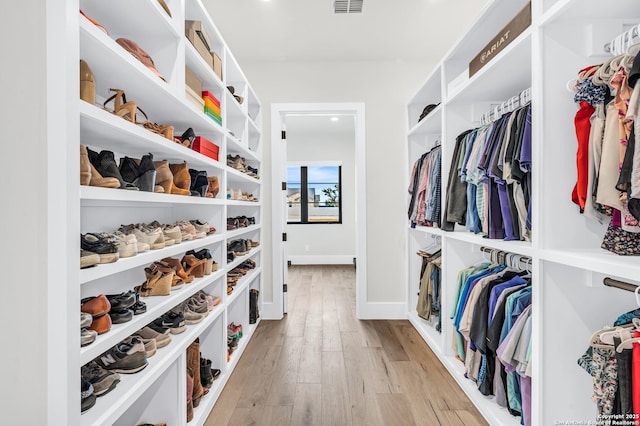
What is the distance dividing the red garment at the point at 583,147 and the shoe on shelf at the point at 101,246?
158 centimetres

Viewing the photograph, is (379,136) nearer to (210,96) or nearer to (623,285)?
(210,96)

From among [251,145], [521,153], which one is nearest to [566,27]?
[521,153]

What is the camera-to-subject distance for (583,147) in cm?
123

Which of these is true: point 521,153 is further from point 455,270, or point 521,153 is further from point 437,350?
point 437,350

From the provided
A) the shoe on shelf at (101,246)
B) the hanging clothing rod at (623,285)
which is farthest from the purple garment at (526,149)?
the shoe on shelf at (101,246)

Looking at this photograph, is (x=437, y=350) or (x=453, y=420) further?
(x=437, y=350)

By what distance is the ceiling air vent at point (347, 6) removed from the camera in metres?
2.63

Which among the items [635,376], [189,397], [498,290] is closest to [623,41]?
[635,376]

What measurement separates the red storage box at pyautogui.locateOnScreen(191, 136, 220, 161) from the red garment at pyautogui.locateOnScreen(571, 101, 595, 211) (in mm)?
1685

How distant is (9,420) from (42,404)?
11 centimetres

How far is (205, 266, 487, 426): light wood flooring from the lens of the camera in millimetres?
1849

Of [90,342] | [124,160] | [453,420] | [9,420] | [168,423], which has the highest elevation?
[124,160]

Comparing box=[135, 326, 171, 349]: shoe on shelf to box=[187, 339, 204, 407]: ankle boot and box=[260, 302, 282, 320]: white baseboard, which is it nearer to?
box=[187, 339, 204, 407]: ankle boot

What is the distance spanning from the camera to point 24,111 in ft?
2.88
